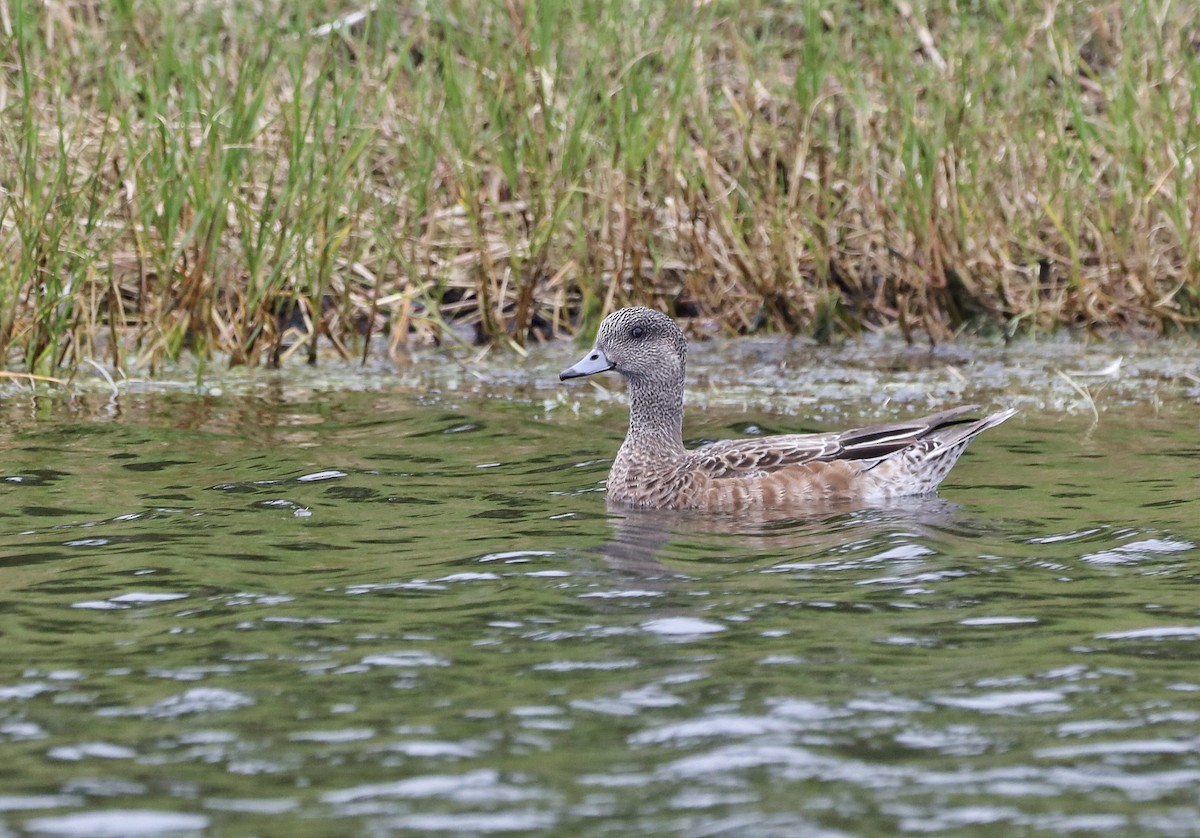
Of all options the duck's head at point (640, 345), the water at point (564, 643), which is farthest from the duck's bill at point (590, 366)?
the water at point (564, 643)

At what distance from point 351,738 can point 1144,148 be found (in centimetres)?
766

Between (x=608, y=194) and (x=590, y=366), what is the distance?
3.24 m

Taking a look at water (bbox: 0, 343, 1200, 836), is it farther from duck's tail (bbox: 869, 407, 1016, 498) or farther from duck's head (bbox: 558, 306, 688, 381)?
duck's head (bbox: 558, 306, 688, 381)

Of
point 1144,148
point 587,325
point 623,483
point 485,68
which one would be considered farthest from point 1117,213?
point 623,483

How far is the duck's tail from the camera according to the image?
23.5 ft

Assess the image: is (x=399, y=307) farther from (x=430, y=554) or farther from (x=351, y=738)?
(x=351, y=738)

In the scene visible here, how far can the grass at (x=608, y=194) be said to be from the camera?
32.0 ft

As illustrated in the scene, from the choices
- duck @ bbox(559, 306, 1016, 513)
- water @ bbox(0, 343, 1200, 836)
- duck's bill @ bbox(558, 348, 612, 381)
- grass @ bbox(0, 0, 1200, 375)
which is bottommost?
water @ bbox(0, 343, 1200, 836)

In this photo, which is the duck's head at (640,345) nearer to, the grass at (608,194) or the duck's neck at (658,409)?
the duck's neck at (658,409)

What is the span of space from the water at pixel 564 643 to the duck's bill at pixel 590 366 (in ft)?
1.55

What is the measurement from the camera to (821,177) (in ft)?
35.2

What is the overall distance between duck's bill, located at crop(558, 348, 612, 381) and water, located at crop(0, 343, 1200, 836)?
47cm

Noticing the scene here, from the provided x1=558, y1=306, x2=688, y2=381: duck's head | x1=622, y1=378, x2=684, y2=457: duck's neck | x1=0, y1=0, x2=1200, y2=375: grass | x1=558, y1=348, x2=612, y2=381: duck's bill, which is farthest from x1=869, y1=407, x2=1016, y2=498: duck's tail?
x1=0, y1=0, x2=1200, y2=375: grass

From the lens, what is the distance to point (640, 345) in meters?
7.67
